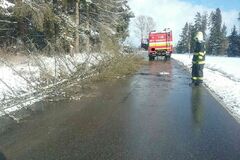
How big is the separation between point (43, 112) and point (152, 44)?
37.9 m

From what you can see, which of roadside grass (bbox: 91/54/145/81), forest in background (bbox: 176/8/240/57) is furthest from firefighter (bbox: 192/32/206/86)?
forest in background (bbox: 176/8/240/57)

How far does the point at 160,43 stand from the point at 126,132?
40583mm

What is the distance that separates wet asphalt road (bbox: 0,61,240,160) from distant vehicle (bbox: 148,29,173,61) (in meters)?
34.4

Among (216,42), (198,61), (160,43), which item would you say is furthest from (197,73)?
(216,42)

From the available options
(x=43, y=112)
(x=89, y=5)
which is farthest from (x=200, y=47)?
(x=89, y=5)

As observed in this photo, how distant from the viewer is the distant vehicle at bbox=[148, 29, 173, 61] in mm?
49031

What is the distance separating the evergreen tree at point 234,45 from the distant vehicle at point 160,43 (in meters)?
64.6

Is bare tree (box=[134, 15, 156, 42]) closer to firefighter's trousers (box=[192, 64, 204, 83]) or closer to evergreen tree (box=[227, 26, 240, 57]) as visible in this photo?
evergreen tree (box=[227, 26, 240, 57])

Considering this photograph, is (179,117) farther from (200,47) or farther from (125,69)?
(125,69)

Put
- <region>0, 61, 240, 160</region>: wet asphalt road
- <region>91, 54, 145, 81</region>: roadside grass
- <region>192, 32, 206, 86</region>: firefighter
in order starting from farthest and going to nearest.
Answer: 1. <region>91, 54, 145, 81</region>: roadside grass
2. <region>192, 32, 206, 86</region>: firefighter
3. <region>0, 61, 240, 160</region>: wet asphalt road

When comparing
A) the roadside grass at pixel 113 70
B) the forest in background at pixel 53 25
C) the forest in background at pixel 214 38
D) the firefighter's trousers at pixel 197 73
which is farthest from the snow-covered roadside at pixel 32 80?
the forest in background at pixel 214 38

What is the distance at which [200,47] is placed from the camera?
64.2 ft

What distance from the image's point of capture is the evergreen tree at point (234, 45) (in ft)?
367

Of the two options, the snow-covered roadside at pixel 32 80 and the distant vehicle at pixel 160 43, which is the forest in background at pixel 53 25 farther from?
the distant vehicle at pixel 160 43
